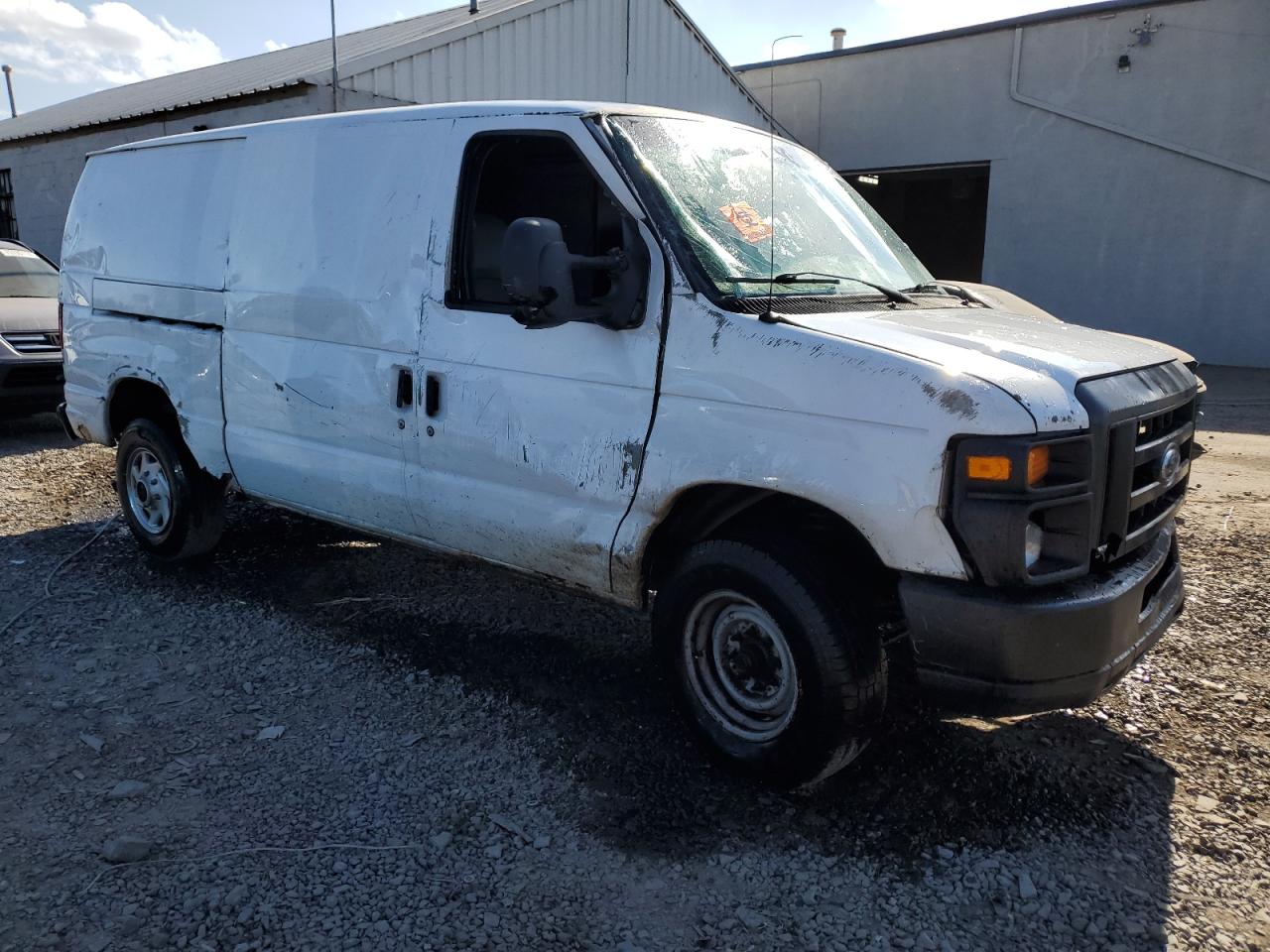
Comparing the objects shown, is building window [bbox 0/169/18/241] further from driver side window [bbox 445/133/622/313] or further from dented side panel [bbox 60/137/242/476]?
driver side window [bbox 445/133/622/313]

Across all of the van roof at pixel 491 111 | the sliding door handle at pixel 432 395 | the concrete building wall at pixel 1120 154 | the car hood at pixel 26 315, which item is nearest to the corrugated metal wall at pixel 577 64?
the concrete building wall at pixel 1120 154

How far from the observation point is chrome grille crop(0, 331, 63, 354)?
28.8 ft

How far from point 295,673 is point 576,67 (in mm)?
11935

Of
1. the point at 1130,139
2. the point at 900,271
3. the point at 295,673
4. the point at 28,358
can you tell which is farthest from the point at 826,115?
the point at 295,673

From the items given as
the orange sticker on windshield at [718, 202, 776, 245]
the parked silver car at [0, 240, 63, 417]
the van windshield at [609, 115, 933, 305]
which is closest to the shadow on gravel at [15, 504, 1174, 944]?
Answer: the van windshield at [609, 115, 933, 305]

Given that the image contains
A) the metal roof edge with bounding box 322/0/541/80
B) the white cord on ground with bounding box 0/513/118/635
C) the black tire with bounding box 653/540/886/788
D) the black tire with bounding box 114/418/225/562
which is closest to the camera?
the black tire with bounding box 653/540/886/788

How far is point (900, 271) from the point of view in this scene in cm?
392

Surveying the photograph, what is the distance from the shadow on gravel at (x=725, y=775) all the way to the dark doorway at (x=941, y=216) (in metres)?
17.5

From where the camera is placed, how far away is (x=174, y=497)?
5156mm

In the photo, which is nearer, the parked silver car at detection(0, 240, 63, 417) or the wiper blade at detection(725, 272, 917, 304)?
the wiper blade at detection(725, 272, 917, 304)

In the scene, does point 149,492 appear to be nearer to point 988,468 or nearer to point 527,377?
point 527,377

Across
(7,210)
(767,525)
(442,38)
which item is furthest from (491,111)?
(7,210)

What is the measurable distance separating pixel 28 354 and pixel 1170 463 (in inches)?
362

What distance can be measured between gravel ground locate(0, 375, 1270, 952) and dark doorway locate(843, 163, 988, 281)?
58.0ft
